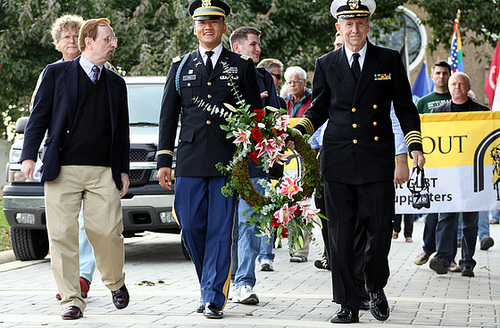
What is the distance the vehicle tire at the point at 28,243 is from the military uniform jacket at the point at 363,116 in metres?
5.36

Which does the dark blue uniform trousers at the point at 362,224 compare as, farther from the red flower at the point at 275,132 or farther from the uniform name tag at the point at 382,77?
the uniform name tag at the point at 382,77

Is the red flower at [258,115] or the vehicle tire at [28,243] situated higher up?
the red flower at [258,115]

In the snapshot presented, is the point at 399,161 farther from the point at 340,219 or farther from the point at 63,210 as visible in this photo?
the point at 63,210

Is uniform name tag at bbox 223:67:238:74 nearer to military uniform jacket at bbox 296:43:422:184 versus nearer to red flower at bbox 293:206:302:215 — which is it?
military uniform jacket at bbox 296:43:422:184

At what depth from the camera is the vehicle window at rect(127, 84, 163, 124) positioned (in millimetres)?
11164

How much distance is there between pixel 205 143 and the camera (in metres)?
6.67

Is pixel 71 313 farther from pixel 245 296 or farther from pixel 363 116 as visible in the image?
pixel 363 116

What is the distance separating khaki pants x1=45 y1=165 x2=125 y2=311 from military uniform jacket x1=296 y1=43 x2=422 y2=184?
5.22ft

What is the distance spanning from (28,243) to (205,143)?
5012mm

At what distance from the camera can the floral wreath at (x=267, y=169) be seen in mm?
6434

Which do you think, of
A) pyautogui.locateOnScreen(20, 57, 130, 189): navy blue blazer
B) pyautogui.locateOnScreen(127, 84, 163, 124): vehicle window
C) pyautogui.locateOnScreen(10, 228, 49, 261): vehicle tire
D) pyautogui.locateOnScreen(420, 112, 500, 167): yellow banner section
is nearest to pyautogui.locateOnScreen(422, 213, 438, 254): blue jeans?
pyautogui.locateOnScreen(420, 112, 500, 167): yellow banner section

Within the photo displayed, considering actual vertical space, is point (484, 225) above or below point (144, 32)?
below

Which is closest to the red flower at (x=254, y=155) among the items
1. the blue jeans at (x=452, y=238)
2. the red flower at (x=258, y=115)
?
the red flower at (x=258, y=115)

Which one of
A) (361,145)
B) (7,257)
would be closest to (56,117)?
(361,145)
